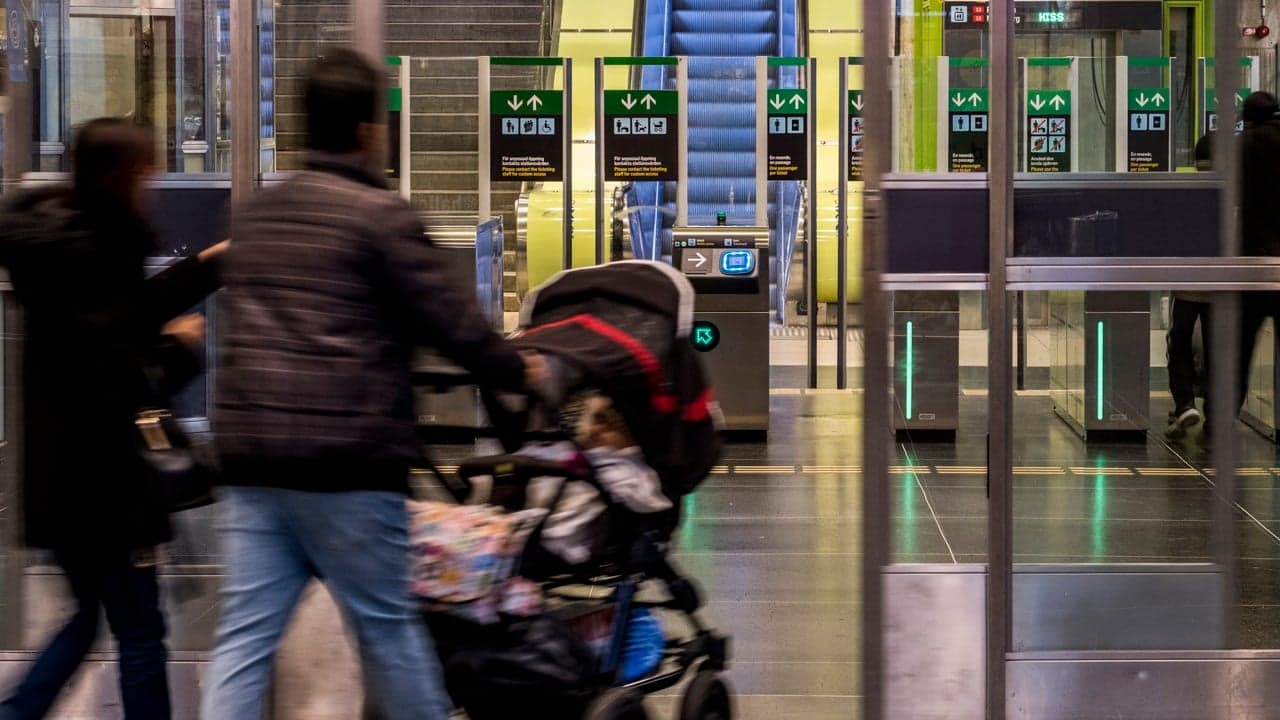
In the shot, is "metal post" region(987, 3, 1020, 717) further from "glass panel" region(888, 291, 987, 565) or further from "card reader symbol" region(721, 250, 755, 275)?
"card reader symbol" region(721, 250, 755, 275)

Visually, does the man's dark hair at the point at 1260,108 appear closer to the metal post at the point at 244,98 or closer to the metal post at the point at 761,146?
the metal post at the point at 244,98

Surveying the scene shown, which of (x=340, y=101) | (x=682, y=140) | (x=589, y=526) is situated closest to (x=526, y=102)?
(x=682, y=140)

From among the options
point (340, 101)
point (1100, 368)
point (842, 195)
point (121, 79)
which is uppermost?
point (842, 195)

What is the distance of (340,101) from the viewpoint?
299cm

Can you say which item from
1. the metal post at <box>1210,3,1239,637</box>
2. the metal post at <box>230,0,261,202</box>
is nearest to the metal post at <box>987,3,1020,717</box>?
the metal post at <box>1210,3,1239,637</box>

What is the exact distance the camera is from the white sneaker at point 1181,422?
434 centimetres

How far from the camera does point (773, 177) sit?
42.6ft

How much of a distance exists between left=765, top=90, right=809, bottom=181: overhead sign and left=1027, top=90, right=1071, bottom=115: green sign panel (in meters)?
8.48

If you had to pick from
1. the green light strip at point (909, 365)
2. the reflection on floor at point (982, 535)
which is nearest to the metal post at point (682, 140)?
the reflection on floor at point (982, 535)

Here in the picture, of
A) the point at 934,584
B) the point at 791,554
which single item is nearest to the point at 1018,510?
the point at 934,584

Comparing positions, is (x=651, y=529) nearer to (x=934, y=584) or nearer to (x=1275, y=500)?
(x=934, y=584)

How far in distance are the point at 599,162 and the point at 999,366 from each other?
8761mm

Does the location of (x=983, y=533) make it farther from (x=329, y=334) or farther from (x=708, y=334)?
(x=708, y=334)

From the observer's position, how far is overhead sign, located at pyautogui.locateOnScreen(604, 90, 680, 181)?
40.9ft
